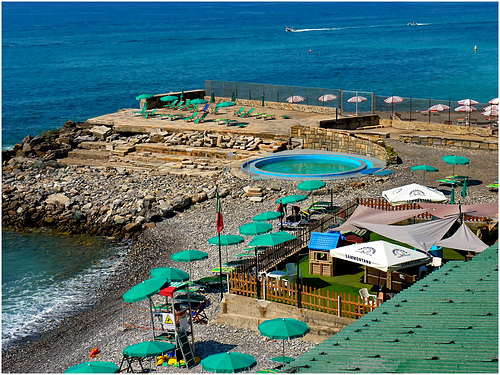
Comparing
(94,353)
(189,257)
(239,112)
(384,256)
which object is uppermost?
(239,112)

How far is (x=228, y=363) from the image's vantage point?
14961mm

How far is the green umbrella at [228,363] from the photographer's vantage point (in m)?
14.9

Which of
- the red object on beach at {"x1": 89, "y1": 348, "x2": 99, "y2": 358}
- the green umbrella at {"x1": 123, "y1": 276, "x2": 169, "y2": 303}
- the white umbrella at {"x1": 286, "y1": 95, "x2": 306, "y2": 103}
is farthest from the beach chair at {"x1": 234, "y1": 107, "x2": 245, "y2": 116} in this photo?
the red object on beach at {"x1": 89, "y1": 348, "x2": 99, "y2": 358}

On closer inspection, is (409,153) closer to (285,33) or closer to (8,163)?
(8,163)

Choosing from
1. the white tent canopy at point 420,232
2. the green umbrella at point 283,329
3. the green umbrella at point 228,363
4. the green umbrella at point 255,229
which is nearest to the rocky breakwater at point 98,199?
the green umbrella at point 255,229

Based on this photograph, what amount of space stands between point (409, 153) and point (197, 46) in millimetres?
124971

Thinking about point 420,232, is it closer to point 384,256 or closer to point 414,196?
point 384,256

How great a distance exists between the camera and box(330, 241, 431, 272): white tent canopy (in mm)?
17891

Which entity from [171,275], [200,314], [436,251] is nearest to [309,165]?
[436,251]

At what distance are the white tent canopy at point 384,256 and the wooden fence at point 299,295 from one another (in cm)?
103

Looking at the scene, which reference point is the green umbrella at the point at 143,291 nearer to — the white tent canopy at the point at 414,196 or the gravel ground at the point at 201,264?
the gravel ground at the point at 201,264

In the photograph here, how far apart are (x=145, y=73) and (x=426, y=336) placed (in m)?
108

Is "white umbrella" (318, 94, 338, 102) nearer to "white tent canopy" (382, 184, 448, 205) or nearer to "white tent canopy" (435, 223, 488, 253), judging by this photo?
"white tent canopy" (382, 184, 448, 205)

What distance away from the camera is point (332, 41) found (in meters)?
160
